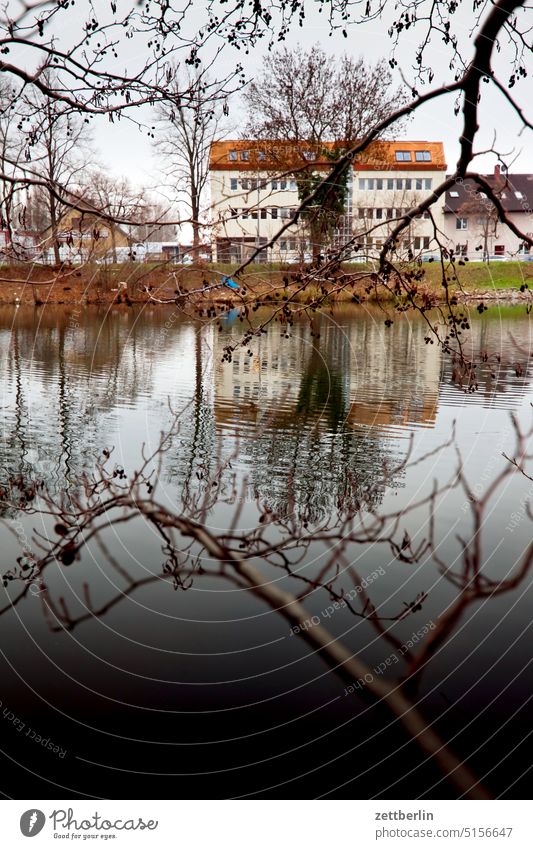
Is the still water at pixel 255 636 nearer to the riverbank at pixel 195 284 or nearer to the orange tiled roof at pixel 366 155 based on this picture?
the riverbank at pixel 195 284

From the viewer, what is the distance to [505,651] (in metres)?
6.08

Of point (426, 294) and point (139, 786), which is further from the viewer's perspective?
point (426, 294)

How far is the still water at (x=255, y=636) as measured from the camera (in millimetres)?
4766

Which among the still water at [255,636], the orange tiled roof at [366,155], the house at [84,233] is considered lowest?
the still water at [255,636]

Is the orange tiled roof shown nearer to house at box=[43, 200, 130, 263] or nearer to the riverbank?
the riverbank

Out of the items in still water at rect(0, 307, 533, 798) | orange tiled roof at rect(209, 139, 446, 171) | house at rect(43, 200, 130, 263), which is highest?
orange tiled roof at rect(209, 139, 446, 171)

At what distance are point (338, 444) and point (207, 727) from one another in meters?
7.50

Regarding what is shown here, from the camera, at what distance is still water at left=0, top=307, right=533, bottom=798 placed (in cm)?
477

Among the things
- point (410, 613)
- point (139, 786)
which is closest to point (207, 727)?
point (139, 786)

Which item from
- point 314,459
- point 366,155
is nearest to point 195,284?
point 366,155

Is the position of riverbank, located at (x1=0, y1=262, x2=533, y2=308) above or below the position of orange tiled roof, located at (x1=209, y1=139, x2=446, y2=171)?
below

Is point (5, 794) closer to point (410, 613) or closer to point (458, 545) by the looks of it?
point (410, 613)

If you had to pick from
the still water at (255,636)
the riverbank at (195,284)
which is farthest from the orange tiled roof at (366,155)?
the still water at (255,636)

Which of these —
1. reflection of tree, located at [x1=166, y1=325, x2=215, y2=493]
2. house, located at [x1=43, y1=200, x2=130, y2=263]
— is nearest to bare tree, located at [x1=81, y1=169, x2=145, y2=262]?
house, located at [x1=43, y1=200, x2=130, y2=263]
